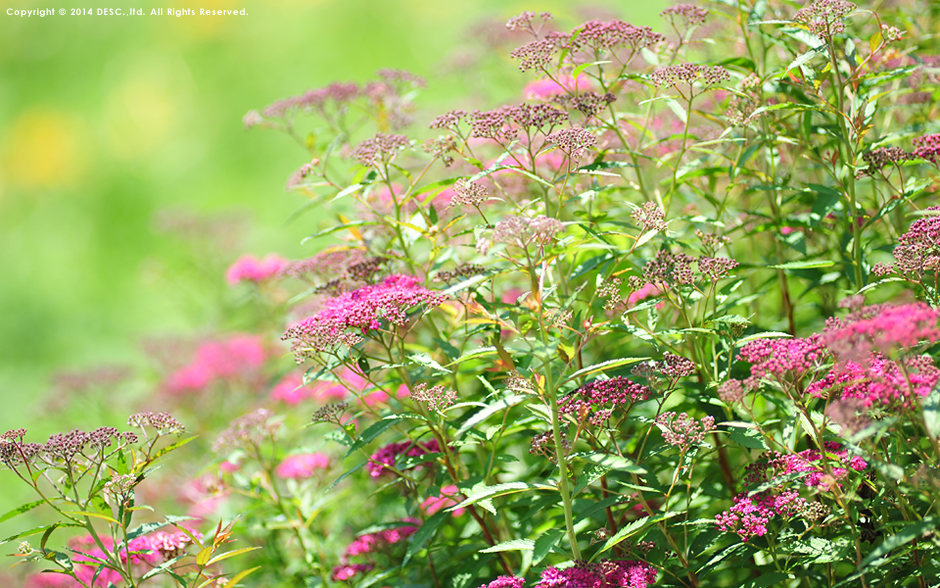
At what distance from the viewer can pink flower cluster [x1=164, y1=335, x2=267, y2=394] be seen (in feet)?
14.7

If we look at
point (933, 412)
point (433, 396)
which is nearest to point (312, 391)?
point (433, 396)

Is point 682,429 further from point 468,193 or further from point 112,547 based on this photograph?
point 112,547

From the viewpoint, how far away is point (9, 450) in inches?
86.8

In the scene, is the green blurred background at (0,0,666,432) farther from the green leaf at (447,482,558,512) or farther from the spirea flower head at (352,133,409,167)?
the green leaf at (447,482,558,512)

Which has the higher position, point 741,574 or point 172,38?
point 172,38

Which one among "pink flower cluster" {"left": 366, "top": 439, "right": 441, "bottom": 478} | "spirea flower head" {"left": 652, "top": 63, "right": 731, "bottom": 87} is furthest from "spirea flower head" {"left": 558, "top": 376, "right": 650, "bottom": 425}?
"spirea flower head" {"left": 652, "top": 63, "right": 731, "bottom": 87}

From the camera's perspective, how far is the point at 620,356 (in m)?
2.93

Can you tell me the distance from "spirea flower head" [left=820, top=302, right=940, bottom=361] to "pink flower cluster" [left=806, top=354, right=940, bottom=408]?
2.1 inches

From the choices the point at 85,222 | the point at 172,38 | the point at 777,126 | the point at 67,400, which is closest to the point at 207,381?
the point at 67,400

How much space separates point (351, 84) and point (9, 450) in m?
1.90

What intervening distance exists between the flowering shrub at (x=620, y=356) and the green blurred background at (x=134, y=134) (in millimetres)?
5667

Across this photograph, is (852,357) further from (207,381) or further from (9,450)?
(207,381)

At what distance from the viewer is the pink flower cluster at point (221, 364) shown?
176 inches

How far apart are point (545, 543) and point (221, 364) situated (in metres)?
2.83
